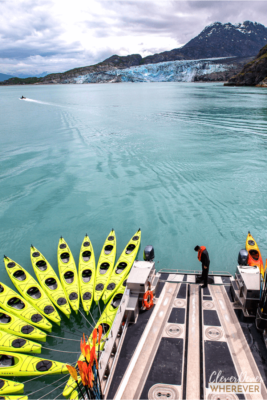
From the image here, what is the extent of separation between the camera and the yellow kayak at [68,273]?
10.8 m

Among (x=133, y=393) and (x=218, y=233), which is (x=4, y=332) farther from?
(x=218, y=233)

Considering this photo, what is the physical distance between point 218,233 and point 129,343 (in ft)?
33.1

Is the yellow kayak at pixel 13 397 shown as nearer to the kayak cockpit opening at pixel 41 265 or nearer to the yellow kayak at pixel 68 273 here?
the yellow kayak at pixel 68 273

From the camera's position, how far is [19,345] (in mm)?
8766

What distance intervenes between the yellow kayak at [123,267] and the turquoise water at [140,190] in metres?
0.74

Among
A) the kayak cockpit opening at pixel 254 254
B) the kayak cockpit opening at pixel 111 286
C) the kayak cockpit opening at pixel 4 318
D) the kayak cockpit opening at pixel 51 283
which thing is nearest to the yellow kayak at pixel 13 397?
the kayak cockpit opening at pixel 4 318

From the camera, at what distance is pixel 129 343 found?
24.5ft

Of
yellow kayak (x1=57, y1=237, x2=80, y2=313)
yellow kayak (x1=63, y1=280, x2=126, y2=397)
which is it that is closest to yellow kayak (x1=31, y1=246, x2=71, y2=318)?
yellow kayak (x1=57, y1=237, x2=80, y2=313)

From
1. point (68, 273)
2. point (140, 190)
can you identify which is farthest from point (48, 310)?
point (140, 190)

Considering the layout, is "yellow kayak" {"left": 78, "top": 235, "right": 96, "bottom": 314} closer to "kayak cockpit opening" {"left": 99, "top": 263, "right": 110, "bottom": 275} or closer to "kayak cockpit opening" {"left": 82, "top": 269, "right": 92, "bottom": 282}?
"kayak cockpit opening" {"left": 82, "top": 269, "right": 92, "bottom": 282}

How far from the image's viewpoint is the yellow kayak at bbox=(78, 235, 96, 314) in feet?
35.2

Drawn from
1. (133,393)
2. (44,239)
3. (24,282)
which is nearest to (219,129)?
(44,239)

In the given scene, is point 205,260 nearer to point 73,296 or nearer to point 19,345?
point 73,296

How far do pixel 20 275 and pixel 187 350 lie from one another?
9.05 m
